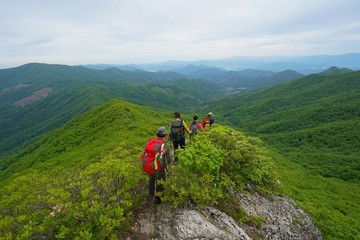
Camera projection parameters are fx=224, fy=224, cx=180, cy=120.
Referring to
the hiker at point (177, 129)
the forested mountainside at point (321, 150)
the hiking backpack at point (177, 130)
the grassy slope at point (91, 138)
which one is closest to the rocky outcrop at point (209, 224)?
the hiker at point (177, 129)

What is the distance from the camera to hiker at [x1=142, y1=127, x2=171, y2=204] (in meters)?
9.28

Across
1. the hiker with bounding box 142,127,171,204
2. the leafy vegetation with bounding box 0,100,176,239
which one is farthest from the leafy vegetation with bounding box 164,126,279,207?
the leafy vegetation with bounding box 0,100,176,239

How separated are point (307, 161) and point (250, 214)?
196ft

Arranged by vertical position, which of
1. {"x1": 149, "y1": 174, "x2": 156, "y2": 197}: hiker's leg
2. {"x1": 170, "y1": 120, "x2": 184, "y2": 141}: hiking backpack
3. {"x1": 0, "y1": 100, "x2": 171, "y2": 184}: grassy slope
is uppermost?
{"x1": 170, "y1": 120, "x2": 184, "y2": 141}: hiking backpack

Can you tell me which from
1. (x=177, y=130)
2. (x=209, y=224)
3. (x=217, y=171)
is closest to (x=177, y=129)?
(x=177, y=130)

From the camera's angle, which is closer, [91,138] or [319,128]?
[91,138]

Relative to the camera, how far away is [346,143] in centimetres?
7525

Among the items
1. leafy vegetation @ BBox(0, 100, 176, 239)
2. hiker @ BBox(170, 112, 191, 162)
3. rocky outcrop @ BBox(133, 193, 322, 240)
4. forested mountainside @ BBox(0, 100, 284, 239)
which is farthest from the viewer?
hiker @ BBox(170, 112, 191, 162)

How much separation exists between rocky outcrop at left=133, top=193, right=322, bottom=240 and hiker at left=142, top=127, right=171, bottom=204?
920 mm

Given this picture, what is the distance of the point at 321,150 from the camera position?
2913 inches

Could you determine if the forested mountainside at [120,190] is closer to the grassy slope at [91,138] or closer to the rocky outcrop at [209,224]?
the rocky outcrop at [209,224]

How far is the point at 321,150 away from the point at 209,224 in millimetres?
79312

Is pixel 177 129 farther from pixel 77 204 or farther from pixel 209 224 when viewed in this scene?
pixel 77 204

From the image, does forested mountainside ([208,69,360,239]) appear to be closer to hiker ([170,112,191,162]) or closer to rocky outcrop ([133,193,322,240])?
rocky outcrop ([133,193,322,240])
